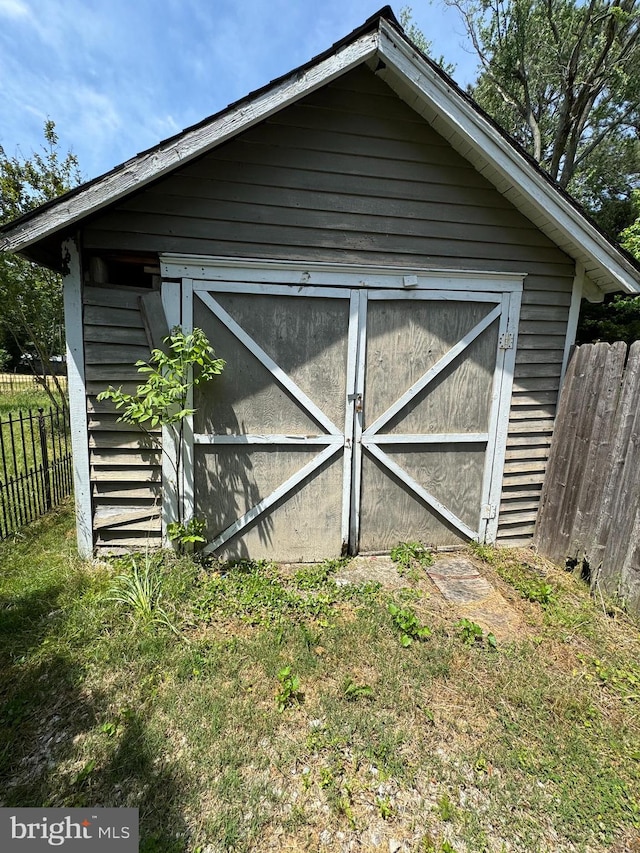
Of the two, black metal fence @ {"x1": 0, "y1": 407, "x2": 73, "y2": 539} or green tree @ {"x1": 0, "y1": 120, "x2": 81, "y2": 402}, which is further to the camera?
green tree @ {"x1": 0, "y1": 120, "x2": 81, "y2": 402}

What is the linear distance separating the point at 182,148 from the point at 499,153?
2389 millimetres

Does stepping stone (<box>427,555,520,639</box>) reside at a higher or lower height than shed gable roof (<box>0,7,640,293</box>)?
lower

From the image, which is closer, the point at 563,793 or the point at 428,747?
the point at 563,793

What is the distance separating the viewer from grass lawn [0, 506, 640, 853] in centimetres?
176

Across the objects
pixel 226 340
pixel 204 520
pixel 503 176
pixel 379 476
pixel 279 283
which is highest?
pixel 503 176

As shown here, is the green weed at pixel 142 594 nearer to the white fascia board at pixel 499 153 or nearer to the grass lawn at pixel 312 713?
the grass lawn at pixel 312 713

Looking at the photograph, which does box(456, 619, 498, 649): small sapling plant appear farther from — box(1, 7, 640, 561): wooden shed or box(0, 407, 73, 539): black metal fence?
box(0, 407, 73, 539): black metal fence

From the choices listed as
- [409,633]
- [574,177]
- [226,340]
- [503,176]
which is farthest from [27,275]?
[574,177]

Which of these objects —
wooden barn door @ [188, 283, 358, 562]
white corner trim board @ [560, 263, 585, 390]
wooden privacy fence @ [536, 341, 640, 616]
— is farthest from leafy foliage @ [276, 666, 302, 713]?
white corner trim board @ [560, 263, 585, 390]

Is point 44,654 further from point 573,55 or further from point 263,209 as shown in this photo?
point 573,55

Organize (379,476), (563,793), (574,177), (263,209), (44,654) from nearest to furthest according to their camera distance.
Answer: (563,793) < (44,654) < (263,209) < (379,476) < (574,177)

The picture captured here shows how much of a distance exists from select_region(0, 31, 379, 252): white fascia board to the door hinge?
3817 mm

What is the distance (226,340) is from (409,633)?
106 inches

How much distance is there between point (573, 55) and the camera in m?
9.51
